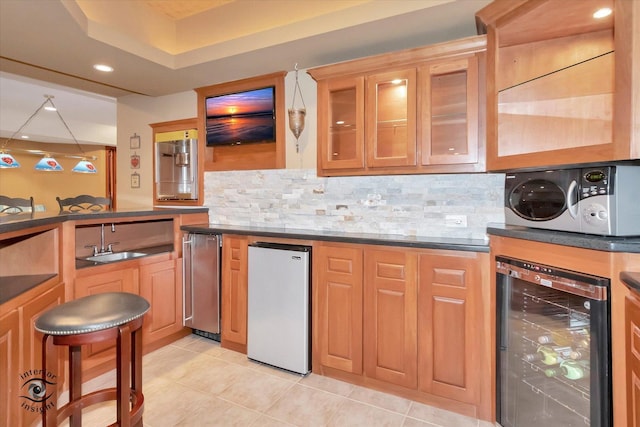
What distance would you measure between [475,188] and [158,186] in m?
3.47

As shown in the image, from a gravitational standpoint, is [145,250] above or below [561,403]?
above

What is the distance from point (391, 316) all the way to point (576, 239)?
1127mm

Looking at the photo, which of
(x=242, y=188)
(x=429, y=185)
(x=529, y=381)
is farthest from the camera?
(x=242, y=188)

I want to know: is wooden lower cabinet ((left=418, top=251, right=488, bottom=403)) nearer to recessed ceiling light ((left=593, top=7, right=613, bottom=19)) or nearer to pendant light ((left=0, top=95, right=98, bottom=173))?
recessed ceiling light ((left=593, top=7, right=613, bottom=19))

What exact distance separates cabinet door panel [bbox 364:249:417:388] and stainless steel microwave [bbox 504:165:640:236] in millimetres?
716

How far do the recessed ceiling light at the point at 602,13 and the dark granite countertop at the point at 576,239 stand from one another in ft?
3.73

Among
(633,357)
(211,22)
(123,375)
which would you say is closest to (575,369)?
(633,357)

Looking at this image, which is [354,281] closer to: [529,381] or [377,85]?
[529,381]

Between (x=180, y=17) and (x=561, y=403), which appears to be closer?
(x=561, y=403)

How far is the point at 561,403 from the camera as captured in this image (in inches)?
64.3

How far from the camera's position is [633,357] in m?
1.29

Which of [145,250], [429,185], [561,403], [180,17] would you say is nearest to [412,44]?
[429,185]

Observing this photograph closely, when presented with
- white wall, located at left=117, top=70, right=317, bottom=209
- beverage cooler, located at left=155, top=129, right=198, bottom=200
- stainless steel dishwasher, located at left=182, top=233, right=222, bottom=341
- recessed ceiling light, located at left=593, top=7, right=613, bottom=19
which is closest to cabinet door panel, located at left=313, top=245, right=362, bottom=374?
stainless steel dishwasher, located at left=182, top=233, right=222, bottom=341

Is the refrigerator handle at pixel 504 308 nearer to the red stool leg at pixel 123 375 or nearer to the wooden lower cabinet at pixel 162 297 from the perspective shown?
the red stool leg at pixel 123 375
